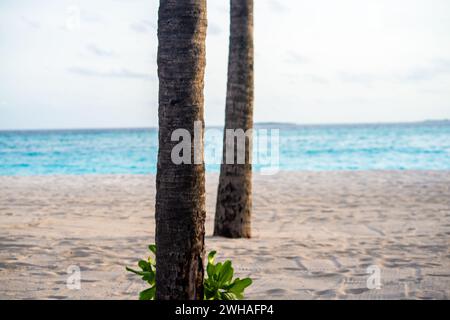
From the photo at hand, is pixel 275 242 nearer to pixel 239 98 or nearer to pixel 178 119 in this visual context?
pixel 239 98

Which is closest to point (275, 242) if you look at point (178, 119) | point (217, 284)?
point (217, 284)

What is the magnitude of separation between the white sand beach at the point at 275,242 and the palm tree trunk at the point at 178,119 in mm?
2166

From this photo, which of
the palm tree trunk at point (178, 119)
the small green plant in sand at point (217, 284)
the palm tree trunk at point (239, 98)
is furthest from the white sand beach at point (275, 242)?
the palm tree trunk at point (178, 119)

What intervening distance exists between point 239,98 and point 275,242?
7.06 feet

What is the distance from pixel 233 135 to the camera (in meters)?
8.44

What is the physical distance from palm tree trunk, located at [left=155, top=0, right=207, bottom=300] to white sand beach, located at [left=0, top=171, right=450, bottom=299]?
2.17 m

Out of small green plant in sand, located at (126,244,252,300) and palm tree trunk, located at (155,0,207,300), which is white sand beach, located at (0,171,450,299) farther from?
palm tree trunk, located at (155,0,207,300)

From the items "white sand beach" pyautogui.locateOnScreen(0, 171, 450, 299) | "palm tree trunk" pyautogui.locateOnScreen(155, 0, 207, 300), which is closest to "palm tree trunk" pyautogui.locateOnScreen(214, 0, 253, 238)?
"white sand beach" pyautogui.locateOnScreen(0, 171, 450, 299)

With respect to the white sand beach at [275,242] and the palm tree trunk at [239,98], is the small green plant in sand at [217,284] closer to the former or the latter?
the white sand beach at [275,242]

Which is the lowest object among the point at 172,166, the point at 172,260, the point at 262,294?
the point at 262,294

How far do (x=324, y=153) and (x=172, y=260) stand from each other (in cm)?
4296

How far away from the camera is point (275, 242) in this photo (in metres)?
8.61

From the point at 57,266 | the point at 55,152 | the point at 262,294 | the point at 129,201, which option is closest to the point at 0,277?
the point at 57,266

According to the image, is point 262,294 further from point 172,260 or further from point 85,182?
point 85,182
